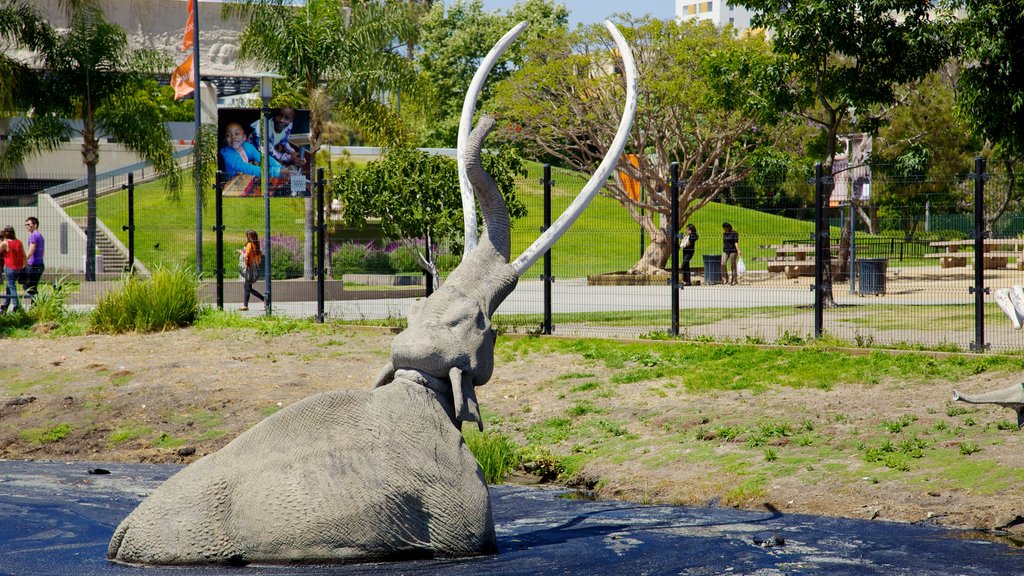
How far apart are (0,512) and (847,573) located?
473 cm

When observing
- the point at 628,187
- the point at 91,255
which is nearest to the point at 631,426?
the point at 91,255

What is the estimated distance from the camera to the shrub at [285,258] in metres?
30.1

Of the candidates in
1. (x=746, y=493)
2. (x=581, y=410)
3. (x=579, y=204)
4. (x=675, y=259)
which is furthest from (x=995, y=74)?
(x=579, y=204)

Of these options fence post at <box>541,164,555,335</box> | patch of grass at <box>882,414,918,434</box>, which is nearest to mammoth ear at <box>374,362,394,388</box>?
patch of grass at <box>882,414,918,434</box>

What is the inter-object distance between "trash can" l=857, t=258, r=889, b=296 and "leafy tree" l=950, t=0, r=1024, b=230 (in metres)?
3.46

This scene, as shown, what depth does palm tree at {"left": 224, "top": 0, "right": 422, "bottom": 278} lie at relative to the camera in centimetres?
2820

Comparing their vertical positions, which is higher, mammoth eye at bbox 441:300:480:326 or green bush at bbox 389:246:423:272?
green bush at bbox 389:246:423:272

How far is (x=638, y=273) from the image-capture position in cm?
3064

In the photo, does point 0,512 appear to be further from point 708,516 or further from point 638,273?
Result: point 638,273

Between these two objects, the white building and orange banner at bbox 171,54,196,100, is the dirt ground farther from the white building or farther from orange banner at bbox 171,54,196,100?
the white building

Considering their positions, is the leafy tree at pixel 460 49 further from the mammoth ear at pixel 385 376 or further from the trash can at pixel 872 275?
the mammoth ear at pixel 385 376

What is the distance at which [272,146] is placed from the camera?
72.8ft

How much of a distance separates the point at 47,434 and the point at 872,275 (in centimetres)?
1316

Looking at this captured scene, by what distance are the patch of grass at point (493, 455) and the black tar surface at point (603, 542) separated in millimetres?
725
